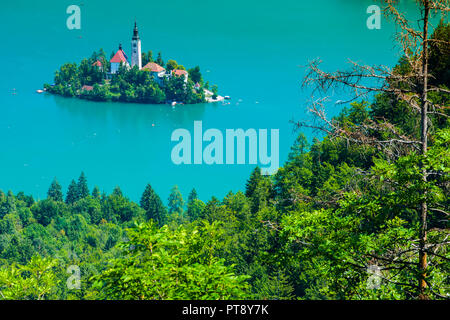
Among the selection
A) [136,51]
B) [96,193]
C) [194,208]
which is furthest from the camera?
[136,51]

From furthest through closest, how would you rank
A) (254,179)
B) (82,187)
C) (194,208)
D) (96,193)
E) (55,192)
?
(82,187), (55,192), (96,193), (194,208), (254,179)

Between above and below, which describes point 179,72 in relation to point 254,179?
above

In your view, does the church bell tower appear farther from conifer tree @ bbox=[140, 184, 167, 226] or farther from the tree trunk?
the tree trunk

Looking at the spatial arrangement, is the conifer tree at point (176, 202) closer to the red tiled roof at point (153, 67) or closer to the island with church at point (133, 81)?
the island with church at point (133, 81)

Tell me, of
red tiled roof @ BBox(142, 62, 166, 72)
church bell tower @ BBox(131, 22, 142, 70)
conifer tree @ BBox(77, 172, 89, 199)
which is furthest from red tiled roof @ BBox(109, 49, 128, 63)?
conifer tree @ BBox(77, 172, 89, 199)

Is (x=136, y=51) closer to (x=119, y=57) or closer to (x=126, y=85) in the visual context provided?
(x=119, y=57)

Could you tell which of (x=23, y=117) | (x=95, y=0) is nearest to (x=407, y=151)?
(x=23, y=117)

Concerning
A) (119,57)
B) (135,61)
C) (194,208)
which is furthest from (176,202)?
(119,57)

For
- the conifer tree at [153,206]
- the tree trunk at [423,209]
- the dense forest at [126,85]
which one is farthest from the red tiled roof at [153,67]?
the tree trunk at [423,209]
